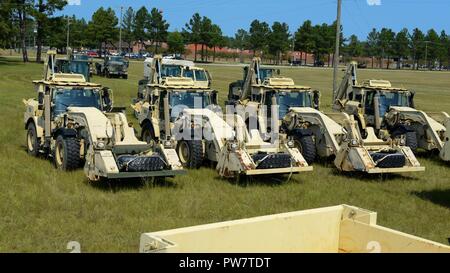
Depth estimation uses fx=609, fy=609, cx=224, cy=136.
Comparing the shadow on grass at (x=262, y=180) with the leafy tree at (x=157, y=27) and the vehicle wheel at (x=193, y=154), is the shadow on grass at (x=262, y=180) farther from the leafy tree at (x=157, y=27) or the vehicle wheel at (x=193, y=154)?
the leafy tree at (x=157, y=27)

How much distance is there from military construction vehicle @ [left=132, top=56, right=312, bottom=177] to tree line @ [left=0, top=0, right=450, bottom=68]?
4707 centimetres

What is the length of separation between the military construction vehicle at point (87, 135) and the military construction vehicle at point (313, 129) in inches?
126

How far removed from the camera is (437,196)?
12094 millimetres

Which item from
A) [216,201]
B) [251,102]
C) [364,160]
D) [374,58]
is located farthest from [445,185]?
[374,58]

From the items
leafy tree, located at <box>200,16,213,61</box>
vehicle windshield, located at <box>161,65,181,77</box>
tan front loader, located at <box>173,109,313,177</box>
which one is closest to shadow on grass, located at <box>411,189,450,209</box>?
tan front loader, located at <box>173,109,313,177</box>

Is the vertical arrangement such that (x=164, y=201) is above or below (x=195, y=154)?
below

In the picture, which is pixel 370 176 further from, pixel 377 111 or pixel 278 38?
pixel 278 38

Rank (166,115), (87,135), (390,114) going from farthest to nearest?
(390,114) < (166,115) < (87,135)

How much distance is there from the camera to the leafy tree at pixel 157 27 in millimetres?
111188

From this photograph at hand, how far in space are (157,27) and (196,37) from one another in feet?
30.7

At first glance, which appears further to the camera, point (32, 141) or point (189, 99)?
point (189, 99)

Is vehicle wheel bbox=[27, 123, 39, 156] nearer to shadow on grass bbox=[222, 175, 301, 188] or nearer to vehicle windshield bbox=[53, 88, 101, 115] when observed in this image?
vehicle windshield bbox=[53, 88, 101, 115]

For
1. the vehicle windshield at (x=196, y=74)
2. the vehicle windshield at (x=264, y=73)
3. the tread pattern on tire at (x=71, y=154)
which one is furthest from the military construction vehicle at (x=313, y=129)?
the vehicle windshield at (x=196, y=74)

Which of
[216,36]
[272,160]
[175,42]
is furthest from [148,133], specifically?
[175,42]
